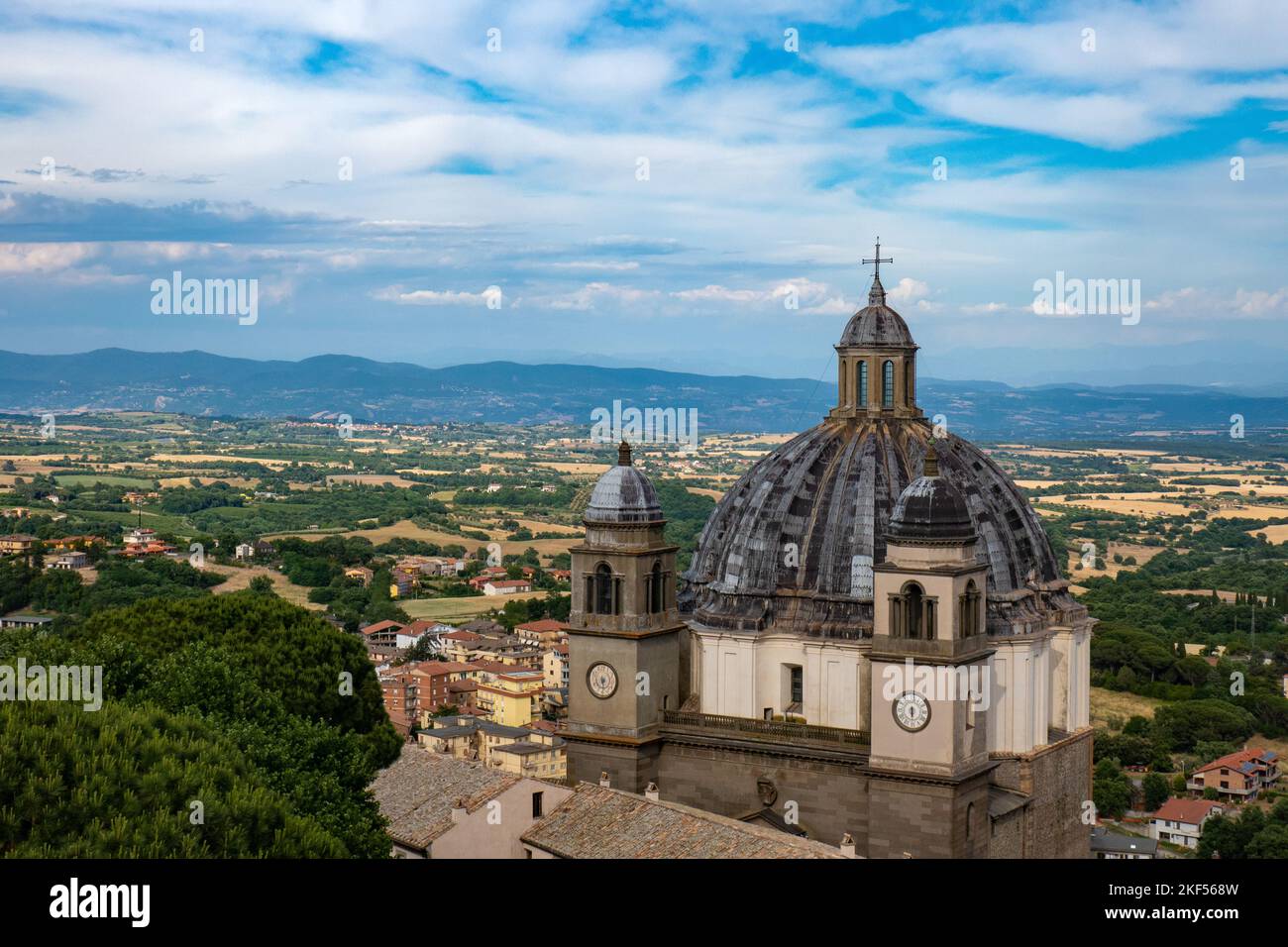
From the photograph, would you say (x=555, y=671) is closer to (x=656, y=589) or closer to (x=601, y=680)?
(x=601, y=680)

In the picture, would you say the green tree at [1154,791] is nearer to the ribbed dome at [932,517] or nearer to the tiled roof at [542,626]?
the tiled roof at [542,626]

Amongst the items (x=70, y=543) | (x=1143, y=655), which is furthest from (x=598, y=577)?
(x=70, y=543)

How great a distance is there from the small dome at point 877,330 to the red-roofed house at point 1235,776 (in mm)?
50880

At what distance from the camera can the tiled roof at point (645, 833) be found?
125 ft

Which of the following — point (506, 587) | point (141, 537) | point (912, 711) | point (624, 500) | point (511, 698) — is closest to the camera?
point (912, 711)

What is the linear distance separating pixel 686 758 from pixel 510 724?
6028 cm

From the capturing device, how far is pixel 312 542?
576 ft

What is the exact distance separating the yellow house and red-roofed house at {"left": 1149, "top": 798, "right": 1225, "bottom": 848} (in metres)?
40.0

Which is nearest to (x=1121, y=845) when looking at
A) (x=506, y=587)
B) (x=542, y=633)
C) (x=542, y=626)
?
(x=542, y=633)

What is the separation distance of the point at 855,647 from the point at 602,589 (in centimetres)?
751

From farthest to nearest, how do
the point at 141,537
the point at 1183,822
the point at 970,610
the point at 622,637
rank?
the point at 141,537 < the point at 1183,822 < the point at 622,637 < the point at 970,610

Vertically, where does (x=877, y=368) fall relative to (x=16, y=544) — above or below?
above

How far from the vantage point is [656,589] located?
1801 inches

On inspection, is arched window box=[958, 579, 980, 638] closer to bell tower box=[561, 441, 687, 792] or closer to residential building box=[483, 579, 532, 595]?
bell tower box=[561, 441, 687, 792]
